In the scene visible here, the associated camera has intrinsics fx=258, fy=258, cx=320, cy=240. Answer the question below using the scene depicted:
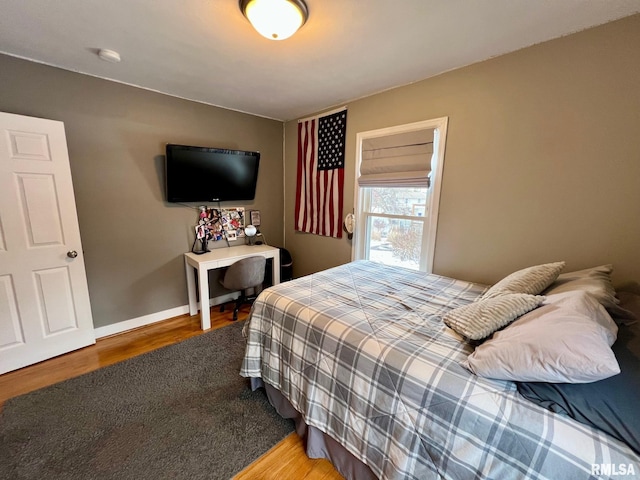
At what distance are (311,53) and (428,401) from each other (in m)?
2.23

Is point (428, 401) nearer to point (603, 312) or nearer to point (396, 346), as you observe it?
point (396, 346)

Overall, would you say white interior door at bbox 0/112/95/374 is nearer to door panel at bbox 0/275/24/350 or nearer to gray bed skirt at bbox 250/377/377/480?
door panel at bbox 0/275/24/350

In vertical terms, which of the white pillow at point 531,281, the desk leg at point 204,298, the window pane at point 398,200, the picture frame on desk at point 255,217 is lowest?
the desk leg at point 204,298

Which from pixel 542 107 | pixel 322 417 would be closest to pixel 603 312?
pixel 322 417

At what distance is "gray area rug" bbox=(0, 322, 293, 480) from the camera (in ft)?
4.48

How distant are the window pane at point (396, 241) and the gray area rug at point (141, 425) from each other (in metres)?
1.79

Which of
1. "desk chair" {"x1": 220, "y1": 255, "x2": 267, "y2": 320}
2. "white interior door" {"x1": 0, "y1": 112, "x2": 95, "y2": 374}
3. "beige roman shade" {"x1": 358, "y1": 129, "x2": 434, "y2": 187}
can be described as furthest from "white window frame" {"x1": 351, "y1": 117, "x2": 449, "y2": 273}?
"white interior door" {"x1": 0, "y1": 112, "x2": 95, "y2": 374}

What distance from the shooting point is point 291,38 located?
5.61 feet

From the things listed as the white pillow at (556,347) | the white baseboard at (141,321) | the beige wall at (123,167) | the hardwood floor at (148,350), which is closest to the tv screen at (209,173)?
the beige wall at (123,167)

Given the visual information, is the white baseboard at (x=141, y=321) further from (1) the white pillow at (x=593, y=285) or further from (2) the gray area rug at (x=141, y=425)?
(1) the white pillow at (x=593, y=285)

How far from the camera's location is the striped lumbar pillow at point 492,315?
1.13m

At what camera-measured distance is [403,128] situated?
247 centimetres

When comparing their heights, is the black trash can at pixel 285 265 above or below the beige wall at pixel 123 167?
below

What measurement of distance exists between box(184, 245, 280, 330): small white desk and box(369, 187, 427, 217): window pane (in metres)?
1.40
